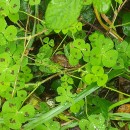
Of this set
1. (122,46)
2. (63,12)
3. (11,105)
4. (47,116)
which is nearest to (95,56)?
(122,46)

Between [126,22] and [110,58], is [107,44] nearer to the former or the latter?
[110,58]

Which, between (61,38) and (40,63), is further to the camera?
(61,38)

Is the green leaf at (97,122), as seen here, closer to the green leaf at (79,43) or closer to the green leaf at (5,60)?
the green leaf at (79,43)

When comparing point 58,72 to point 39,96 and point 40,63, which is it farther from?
point 39,96

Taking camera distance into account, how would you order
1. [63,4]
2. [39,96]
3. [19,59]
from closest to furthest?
[63,4]
[19,59]
[39,96]

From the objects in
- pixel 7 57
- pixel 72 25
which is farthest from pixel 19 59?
pixel 72 25

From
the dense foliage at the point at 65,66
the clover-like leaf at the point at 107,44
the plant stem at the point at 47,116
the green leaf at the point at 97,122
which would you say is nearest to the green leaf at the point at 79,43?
the dense foliage at the point at 65,66

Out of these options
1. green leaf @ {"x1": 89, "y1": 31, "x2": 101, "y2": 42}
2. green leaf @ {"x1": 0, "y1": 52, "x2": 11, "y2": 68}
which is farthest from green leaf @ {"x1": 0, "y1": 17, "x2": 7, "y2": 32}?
green leaf @ {"x1": 89, "y1": 31, "x2": 101, "y2": 42}
